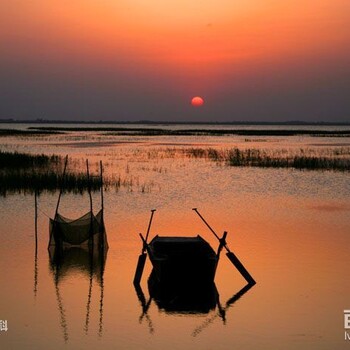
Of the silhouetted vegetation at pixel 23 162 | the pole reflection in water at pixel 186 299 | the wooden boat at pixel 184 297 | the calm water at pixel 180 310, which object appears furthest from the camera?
the silhouetted vegetation at pixel 23 162

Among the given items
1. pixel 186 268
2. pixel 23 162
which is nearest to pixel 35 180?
pixel 23 162

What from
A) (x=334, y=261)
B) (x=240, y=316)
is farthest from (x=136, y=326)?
(x=334, y=261)

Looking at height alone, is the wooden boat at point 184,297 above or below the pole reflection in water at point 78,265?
above

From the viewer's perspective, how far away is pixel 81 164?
4222 centimetres

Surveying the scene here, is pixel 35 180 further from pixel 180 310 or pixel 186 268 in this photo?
pixel 180 310

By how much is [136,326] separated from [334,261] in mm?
6550

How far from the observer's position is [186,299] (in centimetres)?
1325

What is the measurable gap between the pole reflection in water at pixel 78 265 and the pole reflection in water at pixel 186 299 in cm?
94

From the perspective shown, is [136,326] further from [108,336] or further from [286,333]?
[286,333]

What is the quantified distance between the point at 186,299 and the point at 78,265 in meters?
3.82

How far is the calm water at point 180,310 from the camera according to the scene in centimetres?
1134

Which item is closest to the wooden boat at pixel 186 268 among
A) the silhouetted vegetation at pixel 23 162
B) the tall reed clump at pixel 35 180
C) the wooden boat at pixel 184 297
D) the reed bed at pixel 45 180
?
the wooden boat at pixel 184 297

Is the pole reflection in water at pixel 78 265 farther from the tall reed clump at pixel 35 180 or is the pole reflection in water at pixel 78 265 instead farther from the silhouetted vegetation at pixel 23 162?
the silhouetted vegetation at pixel 23 162

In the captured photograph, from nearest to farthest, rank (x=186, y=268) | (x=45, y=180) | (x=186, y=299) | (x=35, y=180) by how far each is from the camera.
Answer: (x=186, y=299) < (x=186, y=268) < (x=35, y=180) < (x=45, y=180)
